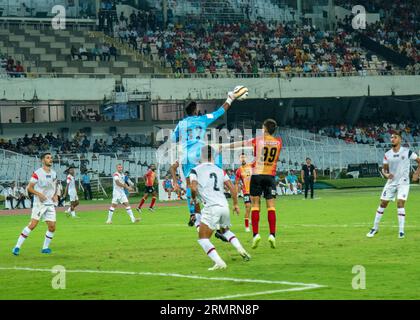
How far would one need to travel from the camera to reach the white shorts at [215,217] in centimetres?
1678

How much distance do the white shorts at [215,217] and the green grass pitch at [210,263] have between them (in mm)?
845

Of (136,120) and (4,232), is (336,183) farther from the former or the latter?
(4,232)

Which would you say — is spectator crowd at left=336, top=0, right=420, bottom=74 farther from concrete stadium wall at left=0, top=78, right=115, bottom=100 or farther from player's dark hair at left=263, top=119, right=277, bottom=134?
player's dark hair at left=263, top=119, right=277, bottom=134

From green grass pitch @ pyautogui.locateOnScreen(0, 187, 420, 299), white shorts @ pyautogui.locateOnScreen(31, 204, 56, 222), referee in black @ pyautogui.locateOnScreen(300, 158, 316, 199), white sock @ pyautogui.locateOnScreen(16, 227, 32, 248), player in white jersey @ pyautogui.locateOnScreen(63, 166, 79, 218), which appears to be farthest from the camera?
referee in black @ pyautogui.locateOnScreen(300, 158, 316, 199)

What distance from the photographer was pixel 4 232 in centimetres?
3070

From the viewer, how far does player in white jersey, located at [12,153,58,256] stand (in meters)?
21.3

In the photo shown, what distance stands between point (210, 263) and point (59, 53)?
172ft

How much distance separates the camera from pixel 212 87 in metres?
67.1

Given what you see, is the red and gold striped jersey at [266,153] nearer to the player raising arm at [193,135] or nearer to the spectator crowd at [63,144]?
the player raising arm at [193,135]

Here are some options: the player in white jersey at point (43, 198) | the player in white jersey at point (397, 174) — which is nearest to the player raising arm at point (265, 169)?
the player in white jersey at point (397, 174)

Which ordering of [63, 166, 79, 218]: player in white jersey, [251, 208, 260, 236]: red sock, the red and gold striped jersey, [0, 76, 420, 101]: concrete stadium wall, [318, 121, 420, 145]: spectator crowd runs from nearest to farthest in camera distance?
[251, 208, 260, 236]: red sock
the red and gold striped jersey
[63, 166, 79, 218]: player in white jersey
[0, 76, 420, 101]: concrete stadium wall
[318, 121, 420, 145]: spectator crowd

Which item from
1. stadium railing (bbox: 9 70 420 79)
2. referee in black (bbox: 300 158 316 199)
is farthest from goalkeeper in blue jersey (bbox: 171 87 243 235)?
stadium railing (bbox: 9 70 420 79)

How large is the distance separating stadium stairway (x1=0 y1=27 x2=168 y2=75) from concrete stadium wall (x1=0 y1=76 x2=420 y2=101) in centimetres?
302

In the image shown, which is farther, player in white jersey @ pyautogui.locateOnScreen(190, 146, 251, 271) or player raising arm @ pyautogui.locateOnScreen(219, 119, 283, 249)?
player raising arm @ pyautogui.locateOnScreen(219, 119, 283, 249)
